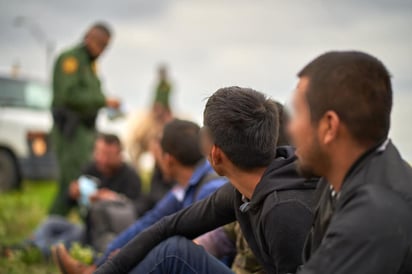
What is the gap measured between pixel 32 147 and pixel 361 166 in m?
10.8

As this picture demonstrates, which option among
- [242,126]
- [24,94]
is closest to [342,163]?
[242,126]

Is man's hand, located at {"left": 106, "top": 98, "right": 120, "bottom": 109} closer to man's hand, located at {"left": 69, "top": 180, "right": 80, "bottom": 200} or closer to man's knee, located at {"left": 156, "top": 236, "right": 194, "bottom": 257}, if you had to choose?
man's hand, located at {"left": 69, "top": 180, "right": 80, "bottom": 200}

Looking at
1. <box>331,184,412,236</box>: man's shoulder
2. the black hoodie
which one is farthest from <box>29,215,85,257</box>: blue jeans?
<box>331,184,412,236</box>: man's shoulder

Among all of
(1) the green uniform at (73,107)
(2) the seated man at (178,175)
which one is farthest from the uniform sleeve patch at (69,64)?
(2) the seated man at (178,175)

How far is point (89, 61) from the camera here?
7.42 meters

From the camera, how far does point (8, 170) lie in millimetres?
11594

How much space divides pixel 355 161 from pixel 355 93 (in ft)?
0.56

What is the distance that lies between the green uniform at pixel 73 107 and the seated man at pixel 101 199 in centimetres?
36

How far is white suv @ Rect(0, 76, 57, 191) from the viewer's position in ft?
38.3

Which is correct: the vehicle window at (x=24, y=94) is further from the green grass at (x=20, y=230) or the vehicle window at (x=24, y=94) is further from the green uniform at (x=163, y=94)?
the green grass at (x=20, y=230)

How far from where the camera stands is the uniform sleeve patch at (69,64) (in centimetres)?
725

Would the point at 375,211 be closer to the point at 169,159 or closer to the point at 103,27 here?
the point at 169,159

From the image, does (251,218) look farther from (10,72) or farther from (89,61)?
(10,72)

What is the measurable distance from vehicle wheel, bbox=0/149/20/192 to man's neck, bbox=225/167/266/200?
944 cm
